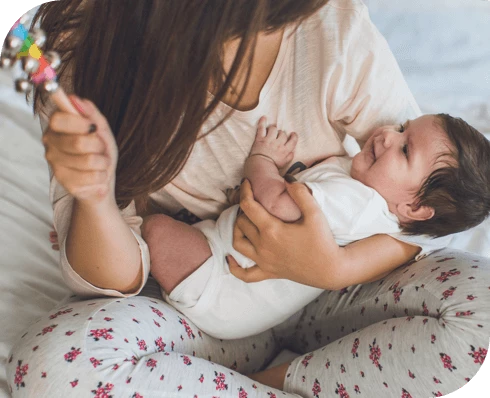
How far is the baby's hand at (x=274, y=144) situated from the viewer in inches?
26.3

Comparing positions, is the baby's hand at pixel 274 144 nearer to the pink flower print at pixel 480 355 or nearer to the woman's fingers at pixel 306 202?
the woman's fingers at pixel 306 202

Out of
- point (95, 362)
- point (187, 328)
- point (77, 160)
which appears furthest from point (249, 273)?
point (77, 160)

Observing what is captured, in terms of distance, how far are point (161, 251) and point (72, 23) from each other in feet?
0.98

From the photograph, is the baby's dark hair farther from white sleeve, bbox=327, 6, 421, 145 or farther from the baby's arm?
the baby's arm

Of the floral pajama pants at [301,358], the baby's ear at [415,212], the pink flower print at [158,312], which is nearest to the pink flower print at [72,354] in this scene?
the floral pajama pants at [301,358]

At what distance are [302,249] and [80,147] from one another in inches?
13.2

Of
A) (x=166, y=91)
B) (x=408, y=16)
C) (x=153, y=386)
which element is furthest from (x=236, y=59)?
(x=408, y=16)

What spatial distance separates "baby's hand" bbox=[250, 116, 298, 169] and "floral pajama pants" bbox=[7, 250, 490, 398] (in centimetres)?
23

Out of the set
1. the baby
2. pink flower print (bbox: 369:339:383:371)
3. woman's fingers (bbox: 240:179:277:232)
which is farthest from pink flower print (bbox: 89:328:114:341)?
pink flower print (bbox: 369:339:383:371)

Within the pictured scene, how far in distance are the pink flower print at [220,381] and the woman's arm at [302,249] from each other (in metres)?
0.13

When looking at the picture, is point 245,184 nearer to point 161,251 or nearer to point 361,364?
point 161,251

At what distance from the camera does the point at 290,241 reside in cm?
63

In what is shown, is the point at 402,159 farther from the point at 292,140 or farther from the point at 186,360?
the point at 186,360

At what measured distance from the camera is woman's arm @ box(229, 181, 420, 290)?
2.04ft
